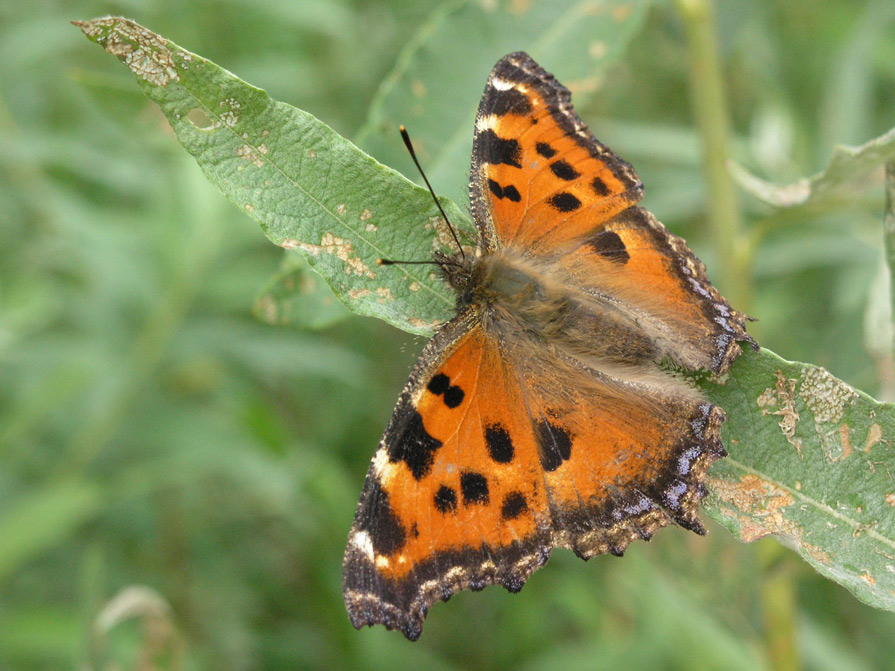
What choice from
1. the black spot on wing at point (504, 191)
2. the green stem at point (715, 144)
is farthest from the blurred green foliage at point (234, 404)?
the black spot on wing at point (504, 191)

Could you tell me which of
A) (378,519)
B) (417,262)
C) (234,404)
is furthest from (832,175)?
(234,404)

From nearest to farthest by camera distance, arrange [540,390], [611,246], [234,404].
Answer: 1. [540,390]
2. [611,246]
3. [234,404]

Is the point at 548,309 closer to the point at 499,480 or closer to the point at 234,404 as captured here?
the point at 499,480

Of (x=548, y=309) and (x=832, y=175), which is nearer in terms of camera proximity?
(x=832, y=175)

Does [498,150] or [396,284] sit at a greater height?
[498,150]

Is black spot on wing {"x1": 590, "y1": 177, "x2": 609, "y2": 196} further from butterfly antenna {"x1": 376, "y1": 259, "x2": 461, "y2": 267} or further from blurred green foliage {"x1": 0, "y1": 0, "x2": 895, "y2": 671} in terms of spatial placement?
blurred green foliage {"x1": 0, "y1": 0, "x2": 895, "y2": 671}

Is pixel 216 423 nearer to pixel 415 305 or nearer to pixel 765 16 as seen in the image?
pixel 415 305

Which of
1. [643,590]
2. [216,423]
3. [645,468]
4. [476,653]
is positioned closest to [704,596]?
[643,590]
